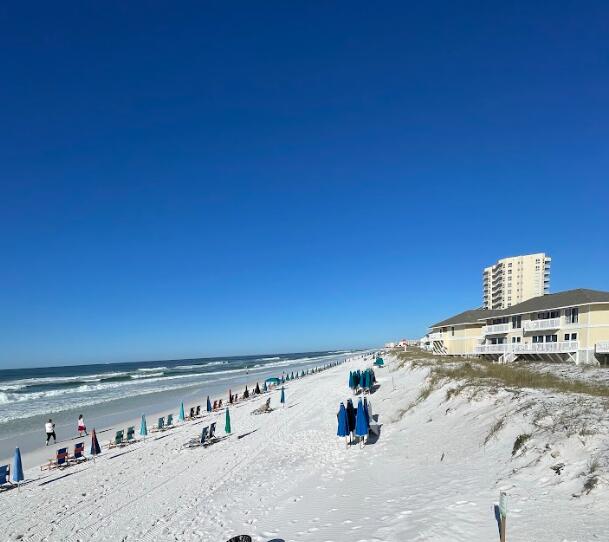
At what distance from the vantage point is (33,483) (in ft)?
43.0

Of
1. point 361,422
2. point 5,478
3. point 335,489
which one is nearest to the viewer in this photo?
point 335,489

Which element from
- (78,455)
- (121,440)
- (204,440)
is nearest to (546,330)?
(204,440)

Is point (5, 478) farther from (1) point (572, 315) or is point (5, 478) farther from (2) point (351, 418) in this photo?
(1) point (572, 315)

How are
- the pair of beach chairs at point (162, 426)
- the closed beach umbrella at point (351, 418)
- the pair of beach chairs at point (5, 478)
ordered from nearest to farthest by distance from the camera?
the pair of beach chairs at point (5, 478) < the closed beach umbrella at point (351, 418) < the pair of beach chairs at point (162, 426)

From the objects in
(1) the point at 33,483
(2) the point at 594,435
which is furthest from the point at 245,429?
(2) the point at 594,435

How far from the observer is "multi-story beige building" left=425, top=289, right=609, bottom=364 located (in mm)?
26312

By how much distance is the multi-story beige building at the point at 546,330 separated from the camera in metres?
26.3

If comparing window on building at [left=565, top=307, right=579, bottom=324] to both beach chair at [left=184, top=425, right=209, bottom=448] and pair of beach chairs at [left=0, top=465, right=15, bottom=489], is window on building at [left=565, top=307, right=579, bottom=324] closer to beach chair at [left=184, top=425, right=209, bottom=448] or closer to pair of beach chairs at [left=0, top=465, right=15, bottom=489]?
beach chair at [left=184, top=425, right=209, bottom=448]

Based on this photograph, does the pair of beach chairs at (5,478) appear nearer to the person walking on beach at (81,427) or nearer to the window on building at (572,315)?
the person walking on beach at (81,427)

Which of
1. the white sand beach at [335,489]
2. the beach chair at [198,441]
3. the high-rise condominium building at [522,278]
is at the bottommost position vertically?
the beach chair at [198,441]

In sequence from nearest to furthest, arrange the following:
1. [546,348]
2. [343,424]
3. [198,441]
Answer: [343,424], [198,441], [546,348]

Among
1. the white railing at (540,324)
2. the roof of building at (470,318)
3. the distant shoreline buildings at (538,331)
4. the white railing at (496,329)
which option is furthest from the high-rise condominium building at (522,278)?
the white railing at (540,324)

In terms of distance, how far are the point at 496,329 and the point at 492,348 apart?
202 cm

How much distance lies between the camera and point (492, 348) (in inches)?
1363
